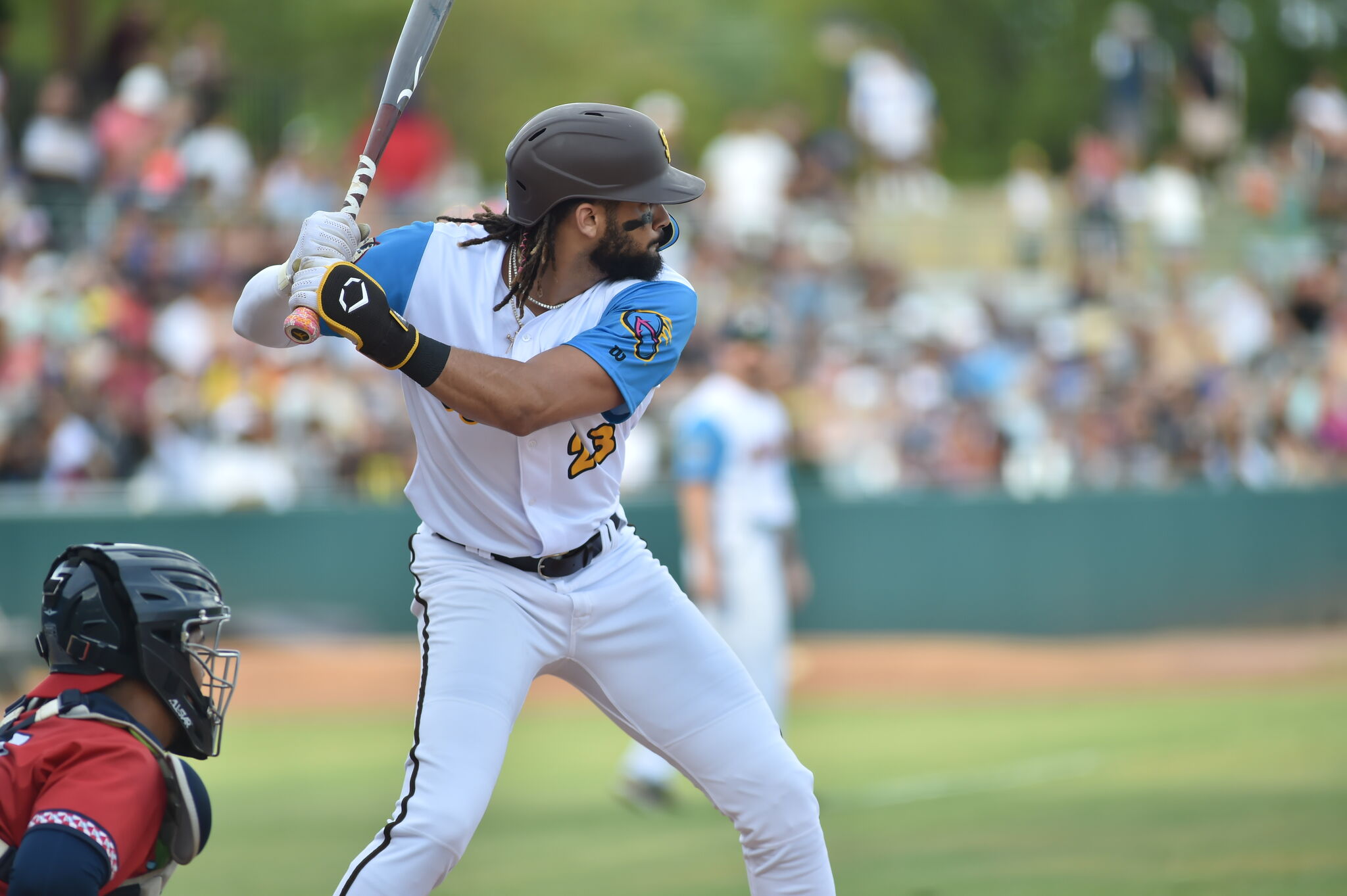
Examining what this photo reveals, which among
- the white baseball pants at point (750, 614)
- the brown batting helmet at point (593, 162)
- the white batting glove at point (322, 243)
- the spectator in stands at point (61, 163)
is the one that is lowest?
the white baseball pants at point (750, 614)

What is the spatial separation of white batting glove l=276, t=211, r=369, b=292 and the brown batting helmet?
453mm

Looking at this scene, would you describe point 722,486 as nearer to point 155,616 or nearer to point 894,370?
point 155,616

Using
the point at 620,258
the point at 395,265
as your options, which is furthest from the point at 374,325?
the point at 620,258

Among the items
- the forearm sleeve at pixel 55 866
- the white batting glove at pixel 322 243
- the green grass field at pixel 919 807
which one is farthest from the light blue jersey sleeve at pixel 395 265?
the green grass field at pixel 919 807

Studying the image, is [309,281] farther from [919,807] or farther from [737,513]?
[919,807]

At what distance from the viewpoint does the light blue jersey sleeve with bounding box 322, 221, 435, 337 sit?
415 cm

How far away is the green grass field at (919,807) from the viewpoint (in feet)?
20.7

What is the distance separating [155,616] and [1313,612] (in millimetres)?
13618

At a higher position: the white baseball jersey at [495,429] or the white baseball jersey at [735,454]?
the white baseball jersey at [495,429]

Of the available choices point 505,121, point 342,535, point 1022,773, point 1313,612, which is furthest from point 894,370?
point 505,121

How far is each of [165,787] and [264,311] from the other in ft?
4.47

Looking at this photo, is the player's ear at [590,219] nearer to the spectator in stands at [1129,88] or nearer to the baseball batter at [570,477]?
the baseball batter at [570,477]

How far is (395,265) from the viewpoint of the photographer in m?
4.16

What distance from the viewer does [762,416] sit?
334 inches
